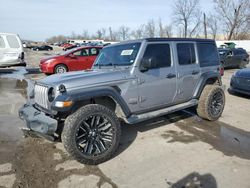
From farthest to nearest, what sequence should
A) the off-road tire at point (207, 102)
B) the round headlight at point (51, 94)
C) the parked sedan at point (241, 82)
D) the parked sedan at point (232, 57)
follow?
the parked sedan at point (232, 57) < the parked sedan at point (241, 82) < the off-road tire at point (207, 102) < the round headlight at point (51, 94)

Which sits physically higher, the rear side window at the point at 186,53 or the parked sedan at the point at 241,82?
the rear side window at the point at 186,53

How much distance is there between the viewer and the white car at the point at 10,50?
1399 centimetres

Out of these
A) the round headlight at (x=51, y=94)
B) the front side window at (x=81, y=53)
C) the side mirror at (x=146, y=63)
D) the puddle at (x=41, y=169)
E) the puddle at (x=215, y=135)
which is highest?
the front side window at (x=81, y=53)

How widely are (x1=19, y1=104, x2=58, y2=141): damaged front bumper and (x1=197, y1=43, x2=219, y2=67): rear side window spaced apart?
370 cm

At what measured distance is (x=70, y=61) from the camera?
43.5 feet

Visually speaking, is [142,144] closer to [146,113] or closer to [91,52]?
A: [146,113]

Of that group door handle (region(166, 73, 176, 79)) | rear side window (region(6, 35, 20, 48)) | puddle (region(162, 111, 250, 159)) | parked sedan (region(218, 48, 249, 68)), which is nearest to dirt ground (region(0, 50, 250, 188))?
puddle (region(162, 111, 250, 159))

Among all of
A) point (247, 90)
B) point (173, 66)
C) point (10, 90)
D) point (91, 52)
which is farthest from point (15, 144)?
point (91, 52)

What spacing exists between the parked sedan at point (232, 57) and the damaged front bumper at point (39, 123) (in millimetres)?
14648

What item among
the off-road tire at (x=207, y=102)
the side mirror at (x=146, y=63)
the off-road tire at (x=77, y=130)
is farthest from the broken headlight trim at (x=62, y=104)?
the off-road tire at (x=207, y=102)

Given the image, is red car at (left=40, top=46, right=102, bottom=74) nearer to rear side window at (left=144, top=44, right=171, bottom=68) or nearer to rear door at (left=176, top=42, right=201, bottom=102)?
rear door at (left=176, top=42, right=201, bottom=102)

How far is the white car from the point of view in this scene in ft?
45.9

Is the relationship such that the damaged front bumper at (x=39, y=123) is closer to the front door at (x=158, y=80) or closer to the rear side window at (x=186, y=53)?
the front door at (x=158, y=80)

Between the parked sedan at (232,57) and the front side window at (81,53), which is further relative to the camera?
the parked sedan at (232,57)
